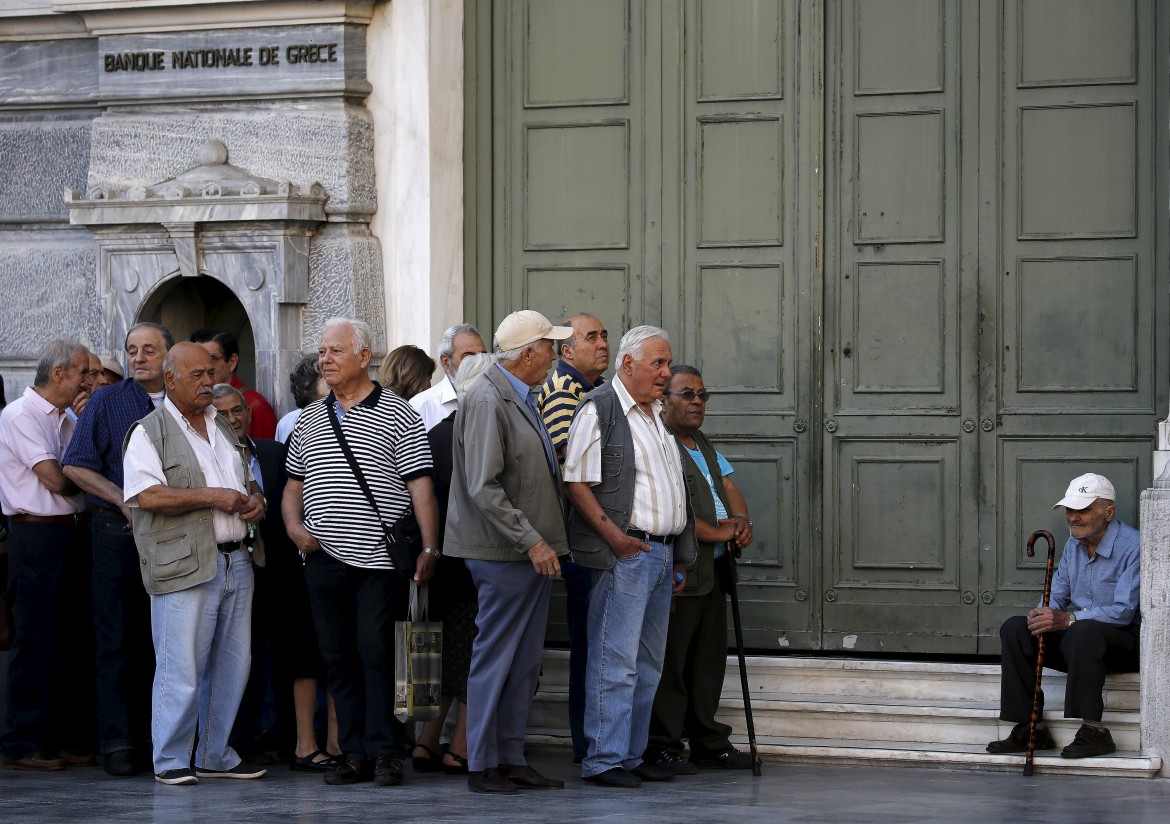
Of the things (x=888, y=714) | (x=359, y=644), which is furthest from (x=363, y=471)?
(x=888, y=714)

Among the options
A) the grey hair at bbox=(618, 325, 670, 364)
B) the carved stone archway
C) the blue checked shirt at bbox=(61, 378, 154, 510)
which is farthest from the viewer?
the carved stone archway

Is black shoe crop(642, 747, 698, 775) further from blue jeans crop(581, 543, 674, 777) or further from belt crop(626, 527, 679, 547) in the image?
belt crop(626, 527, 679, 547)

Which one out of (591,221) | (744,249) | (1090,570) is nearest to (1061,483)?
(1090,570)

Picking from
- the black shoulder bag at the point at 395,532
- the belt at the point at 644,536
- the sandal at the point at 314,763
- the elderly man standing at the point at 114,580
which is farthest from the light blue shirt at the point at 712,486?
the elderly man standing at the point at 114,580

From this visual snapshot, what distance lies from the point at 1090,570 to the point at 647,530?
85.5 inches

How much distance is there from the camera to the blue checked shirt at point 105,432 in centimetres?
873

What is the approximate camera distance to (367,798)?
8.00 meters

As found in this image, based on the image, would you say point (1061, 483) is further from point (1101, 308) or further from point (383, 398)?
point (383, 398)

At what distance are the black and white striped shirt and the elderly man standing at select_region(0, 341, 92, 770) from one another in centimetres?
138

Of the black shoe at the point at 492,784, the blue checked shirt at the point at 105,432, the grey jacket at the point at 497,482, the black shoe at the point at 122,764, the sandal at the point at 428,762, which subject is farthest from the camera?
the sandal at the point at 428,762

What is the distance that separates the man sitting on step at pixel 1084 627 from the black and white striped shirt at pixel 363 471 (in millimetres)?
2871

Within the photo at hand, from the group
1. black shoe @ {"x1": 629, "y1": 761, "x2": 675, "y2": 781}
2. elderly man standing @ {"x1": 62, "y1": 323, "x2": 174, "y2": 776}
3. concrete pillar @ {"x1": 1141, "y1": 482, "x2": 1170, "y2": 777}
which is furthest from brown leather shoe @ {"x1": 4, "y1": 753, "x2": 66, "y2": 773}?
concrete pillar @ {"x1": 1141, "y1": 482, "x2": 1170, "y2": 777}

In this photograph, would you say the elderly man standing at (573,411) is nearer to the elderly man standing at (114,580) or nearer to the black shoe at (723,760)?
the black shoe at (723,760)

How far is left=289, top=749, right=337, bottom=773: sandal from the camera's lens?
29.1ft
